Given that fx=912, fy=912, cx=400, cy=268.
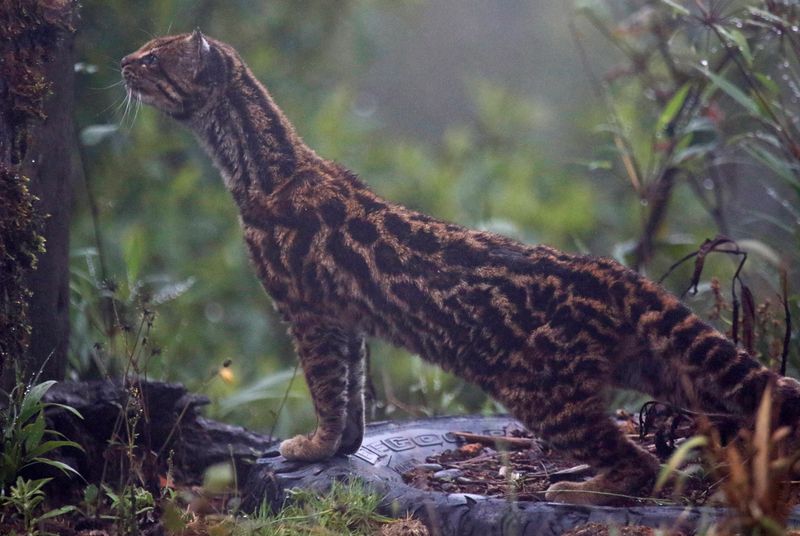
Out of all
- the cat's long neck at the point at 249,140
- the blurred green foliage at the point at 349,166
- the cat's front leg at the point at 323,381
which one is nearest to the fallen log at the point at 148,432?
the blurred green foliage at the point at 349,166

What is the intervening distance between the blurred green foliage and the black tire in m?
0.90

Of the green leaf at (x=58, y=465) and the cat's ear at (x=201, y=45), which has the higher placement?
the cat's ear at (x=201, y=45)

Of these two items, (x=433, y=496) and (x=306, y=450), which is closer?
(x=433, y=496)

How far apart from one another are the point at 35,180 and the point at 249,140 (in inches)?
38.4

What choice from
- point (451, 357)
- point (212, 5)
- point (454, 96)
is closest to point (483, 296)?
point (451, 357)

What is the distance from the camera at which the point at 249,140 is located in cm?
436

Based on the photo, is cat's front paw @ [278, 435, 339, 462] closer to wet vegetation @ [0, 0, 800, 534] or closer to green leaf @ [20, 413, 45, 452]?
wet vegetation @ [0, 0, 800, 534]

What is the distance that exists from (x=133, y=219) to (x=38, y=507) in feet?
13.2

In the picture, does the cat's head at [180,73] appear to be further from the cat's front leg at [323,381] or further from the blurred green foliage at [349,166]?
the cat's front leg at [323,381]

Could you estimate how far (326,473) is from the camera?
387 cm

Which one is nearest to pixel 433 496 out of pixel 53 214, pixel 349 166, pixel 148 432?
pixel 148 432

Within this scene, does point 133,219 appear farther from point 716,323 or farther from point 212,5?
point 716,323

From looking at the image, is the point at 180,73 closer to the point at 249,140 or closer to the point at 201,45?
the point at 201,45

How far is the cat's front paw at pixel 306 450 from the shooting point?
4.05 m
